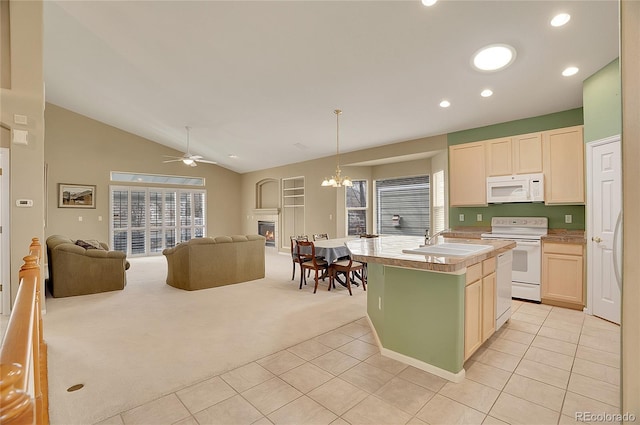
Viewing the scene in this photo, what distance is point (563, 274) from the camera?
395cm

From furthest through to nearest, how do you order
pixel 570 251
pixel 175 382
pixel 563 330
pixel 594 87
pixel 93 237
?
1. pixel 93 237
2. pixel 570 251
3. pixel 594 87
4. pixel 563 330
5. pixel 175 382

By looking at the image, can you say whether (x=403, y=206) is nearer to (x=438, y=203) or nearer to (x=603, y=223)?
(x=438, y=203)

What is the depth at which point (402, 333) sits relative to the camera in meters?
2.51

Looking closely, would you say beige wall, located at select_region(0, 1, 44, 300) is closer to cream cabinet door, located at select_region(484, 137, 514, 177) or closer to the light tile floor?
the light tile floor

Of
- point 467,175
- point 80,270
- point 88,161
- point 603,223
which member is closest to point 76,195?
point 88,161

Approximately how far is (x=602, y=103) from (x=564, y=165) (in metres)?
0.87

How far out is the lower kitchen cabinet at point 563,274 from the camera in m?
3.85

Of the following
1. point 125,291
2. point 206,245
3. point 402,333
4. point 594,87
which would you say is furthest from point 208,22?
point 594,87

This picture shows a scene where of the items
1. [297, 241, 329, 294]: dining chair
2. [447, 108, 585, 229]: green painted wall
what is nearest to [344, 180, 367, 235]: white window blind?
[447, 108, 585, 229]: green painted wall

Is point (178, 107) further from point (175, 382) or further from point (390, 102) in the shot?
point (175, 382)

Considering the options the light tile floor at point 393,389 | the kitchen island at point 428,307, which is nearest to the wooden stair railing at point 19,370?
the light tile floor at point 393,389

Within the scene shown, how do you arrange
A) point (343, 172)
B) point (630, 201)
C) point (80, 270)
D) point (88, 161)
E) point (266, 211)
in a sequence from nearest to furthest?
1. point (630, 201)
2. point (80, 270)
3. point (343, 172)
4. point (88, 161)
5. point (266, 211)

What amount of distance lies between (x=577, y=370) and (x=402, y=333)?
1.40 meters

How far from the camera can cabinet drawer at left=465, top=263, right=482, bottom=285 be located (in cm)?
233
